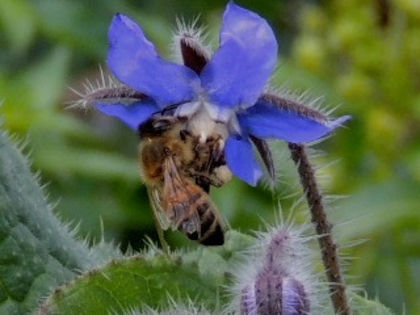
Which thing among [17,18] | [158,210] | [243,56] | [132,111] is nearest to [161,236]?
[158,210]

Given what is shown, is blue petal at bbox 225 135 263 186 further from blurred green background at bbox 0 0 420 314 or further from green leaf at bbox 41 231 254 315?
blurred green background at bbox 0 0 420 314

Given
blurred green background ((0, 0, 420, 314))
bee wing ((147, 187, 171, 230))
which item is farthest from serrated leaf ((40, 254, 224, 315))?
blurred green background ((0, 0, 420, 314))

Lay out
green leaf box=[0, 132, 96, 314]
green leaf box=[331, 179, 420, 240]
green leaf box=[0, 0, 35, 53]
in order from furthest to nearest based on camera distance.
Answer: green leaf box=[0, 0, 35, 53], green leaf box=[331, 179, 420, 240], green leaf box=[0, 132, 96, 314]

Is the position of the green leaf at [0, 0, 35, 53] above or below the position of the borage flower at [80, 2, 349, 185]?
above

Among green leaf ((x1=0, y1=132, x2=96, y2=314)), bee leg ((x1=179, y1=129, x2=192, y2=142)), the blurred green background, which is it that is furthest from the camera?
the blurred green background

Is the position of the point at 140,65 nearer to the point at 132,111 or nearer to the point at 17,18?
the point at 132,111

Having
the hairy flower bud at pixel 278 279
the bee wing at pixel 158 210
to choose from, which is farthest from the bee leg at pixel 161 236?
Answer: the hairy flower bud at pixel 278 279
